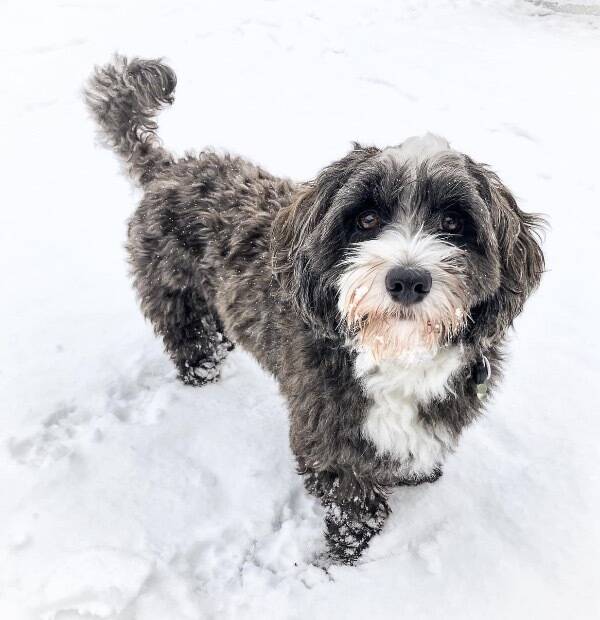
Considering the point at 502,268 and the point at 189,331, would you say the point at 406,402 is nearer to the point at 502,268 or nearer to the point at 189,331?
the point at 502,268

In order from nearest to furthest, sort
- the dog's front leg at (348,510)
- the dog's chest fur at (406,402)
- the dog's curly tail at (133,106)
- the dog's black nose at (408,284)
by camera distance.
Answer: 1. the dog's black nose at (408,284)
2. the dog's chest fur at (406,402)
3. the dog's front leg at (348,510)
4. the dog's curly tail at (133,106)

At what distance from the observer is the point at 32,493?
3.28 m

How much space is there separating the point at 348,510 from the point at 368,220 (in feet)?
5.28

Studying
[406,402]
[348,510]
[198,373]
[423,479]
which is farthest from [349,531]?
[198,373]

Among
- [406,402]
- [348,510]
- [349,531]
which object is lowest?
[349,531]

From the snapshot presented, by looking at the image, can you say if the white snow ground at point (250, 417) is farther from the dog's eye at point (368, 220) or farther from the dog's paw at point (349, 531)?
the dog's eye at point (368, 220)

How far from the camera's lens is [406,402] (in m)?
2.46

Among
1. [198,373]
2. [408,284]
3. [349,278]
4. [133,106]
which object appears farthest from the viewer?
[198,373]

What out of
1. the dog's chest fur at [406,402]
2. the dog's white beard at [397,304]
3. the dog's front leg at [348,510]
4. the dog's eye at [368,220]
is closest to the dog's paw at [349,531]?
the dog's front leg at [348,510]

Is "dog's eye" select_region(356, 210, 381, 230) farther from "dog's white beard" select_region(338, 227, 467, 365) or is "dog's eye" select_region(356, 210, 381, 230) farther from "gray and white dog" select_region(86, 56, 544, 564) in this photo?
"dog's white beard" select_region(338, 227, 467, 365)

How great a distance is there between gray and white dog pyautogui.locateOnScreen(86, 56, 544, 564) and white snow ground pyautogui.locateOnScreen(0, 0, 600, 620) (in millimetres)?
390

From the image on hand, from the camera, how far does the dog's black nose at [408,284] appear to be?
1.94 metres

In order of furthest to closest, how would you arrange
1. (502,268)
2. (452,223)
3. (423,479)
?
(423,479) → (502,268) → (452,223)

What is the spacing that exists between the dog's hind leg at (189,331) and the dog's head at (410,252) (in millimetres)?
1389
